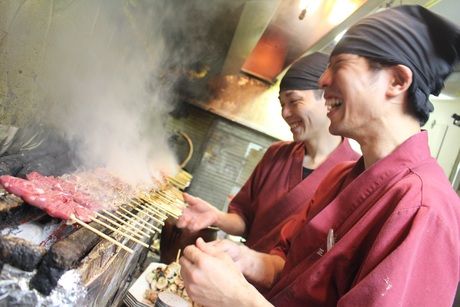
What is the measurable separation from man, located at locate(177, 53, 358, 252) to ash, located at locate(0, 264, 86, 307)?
2.28 meters

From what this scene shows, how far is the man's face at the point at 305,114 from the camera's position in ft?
11.9

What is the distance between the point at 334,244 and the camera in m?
1.85

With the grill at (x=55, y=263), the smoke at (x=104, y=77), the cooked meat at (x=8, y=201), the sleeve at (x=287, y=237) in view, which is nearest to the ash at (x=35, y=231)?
the grill at (x=55, y=263)

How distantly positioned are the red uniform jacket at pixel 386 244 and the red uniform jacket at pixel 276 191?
1.20 m

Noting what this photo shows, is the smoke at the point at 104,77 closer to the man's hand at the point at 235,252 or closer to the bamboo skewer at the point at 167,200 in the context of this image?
the bamboo skewer at the point at 167,200

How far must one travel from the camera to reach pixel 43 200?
1.70 meters

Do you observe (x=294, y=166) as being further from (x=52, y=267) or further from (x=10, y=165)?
(x=52, y=267)

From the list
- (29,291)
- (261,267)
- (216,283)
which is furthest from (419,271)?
(29,291)

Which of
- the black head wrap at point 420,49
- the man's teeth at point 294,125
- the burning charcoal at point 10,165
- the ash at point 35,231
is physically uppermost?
the black head wrap at point 420,49

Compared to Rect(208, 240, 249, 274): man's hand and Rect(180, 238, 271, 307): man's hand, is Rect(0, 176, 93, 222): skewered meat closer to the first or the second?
Rect(180, 238, 271, 307): man's hand

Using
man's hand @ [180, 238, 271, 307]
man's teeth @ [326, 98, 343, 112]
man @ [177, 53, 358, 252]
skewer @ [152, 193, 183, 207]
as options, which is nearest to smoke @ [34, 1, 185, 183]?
skewer @ [152, 193, 183, 207]

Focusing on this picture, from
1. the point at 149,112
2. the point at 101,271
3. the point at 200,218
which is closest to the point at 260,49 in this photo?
the point at 149,112

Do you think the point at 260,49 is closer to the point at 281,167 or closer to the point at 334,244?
the point at 281,167

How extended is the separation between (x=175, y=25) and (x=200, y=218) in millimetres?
4270
